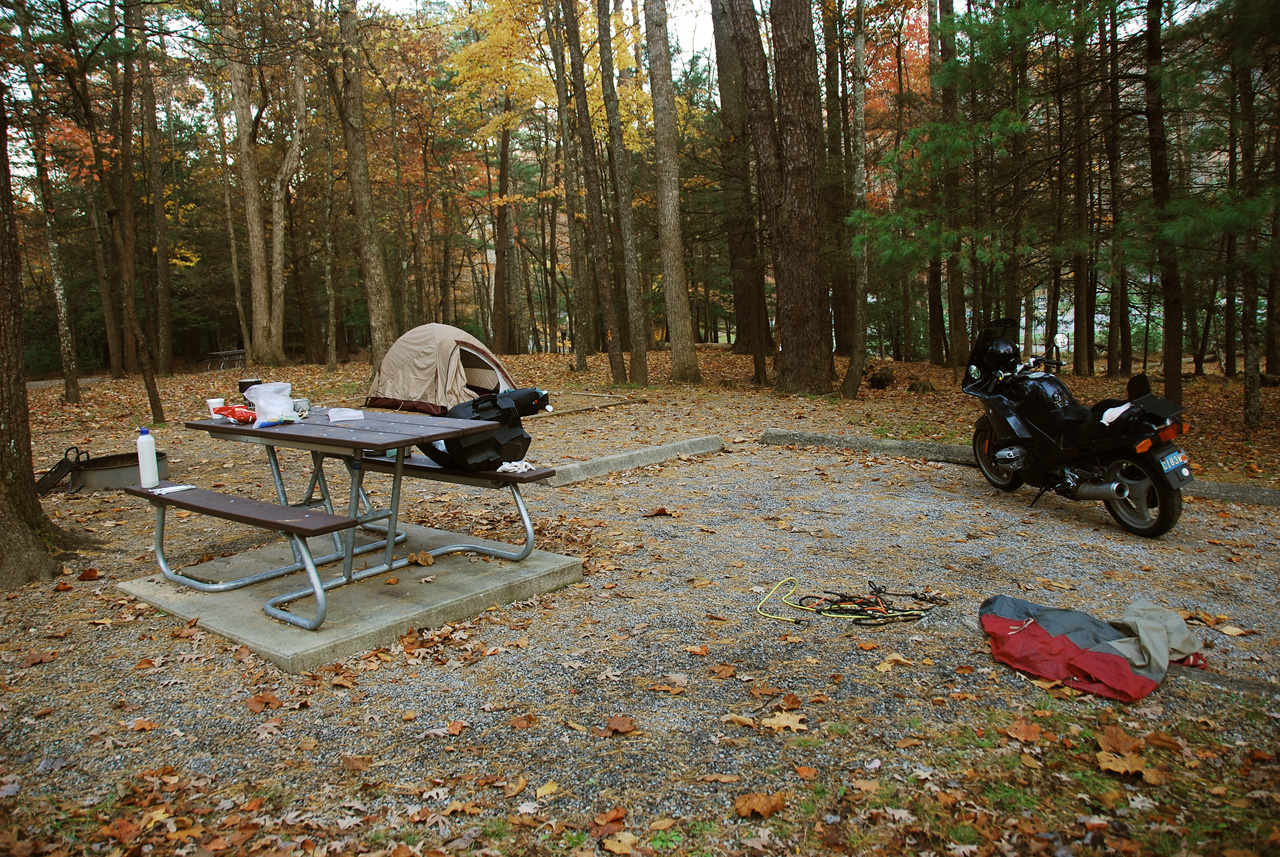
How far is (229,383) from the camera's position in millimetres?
16734

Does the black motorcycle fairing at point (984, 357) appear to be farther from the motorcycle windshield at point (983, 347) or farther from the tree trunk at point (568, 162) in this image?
the tree trunk at point (568, 162)

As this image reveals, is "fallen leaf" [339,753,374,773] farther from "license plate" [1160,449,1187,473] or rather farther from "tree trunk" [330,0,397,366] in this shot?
"tree trunk" [330,0,397,366]

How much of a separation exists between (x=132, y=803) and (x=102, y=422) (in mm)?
11714

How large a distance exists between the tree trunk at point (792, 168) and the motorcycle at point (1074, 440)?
6087 millimetres

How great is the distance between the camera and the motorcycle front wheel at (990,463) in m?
6.72

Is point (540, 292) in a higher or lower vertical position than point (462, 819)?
higher

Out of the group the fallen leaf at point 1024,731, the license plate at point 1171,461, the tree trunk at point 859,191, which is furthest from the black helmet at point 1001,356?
the fallen leaf at point 1024,731

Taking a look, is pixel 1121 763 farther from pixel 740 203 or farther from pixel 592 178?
pixel 740 203

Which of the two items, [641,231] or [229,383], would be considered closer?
[229,383]

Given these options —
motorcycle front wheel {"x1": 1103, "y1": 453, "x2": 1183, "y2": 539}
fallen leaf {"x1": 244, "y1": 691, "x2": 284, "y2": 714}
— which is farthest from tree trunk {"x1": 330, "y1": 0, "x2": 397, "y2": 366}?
motorcycle front wheel {"x1": 1103, "y1": 453, "x2": 1183, "y2": 539}

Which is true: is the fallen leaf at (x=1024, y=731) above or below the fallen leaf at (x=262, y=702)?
below

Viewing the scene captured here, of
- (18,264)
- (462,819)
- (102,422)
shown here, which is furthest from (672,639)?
(102,422)

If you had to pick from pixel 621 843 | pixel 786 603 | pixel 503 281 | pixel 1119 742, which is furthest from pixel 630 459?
pixel 503 281

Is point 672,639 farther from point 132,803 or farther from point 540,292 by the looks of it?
point 540,292
